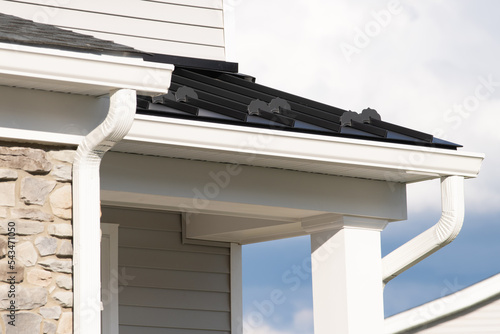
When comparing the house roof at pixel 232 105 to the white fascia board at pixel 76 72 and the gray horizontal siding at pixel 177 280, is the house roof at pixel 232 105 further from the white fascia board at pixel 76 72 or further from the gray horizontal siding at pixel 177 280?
the gray horizontal siding at pixel 177 280

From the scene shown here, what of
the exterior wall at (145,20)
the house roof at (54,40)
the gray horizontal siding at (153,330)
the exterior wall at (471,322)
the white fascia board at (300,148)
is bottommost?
the gray horizontal siding at (153,330)

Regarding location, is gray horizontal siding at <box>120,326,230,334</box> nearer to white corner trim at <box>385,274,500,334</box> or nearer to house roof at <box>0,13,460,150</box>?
white corner trim at <box>385,274,500,334</box>

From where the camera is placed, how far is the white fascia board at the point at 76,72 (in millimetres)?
4176

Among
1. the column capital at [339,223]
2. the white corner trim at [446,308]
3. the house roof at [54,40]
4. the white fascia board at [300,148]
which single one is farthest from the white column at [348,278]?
the house roof at [54,40]

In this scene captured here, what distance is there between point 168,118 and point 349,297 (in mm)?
1957

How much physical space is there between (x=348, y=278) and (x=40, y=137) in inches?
102

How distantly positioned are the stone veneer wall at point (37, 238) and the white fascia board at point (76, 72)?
35 centimetres

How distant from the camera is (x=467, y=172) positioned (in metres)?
6.01

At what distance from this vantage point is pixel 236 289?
25.3ft

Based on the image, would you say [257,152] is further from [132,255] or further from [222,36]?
[222,36]

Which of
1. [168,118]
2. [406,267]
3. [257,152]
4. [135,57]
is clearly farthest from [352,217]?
[135,57]

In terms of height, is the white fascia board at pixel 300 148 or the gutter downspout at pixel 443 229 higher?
the white fascia board at pixel 300 148

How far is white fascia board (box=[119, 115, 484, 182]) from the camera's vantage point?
16.6 feet

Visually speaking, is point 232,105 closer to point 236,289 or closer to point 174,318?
point 174,318
